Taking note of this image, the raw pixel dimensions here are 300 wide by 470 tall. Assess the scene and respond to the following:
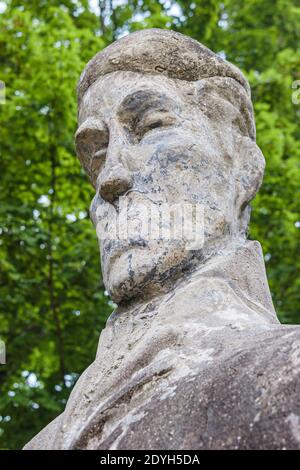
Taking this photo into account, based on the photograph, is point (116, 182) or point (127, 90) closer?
point (116, 182)

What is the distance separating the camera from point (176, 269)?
3.26m

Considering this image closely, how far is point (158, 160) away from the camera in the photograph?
3492mm

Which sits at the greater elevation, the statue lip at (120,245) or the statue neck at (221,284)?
the statue lip at (120,245)

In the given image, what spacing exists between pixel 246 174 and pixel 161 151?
0.46 m

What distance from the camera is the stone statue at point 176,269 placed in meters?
2.46

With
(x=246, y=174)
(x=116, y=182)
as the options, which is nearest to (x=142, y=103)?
(x=116, y=182)

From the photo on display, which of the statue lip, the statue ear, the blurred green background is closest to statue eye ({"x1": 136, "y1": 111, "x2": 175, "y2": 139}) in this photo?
the statue ear

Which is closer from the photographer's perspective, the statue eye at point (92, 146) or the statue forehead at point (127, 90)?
the statue forehead at point (127, 90)

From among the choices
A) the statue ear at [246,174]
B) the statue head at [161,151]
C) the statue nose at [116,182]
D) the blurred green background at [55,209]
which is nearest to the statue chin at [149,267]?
the statue head at [161,151]

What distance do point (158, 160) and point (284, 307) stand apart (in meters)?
4.30

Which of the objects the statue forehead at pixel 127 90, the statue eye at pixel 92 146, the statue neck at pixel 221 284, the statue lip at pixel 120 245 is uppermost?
the statue forehead at pixel 127 90

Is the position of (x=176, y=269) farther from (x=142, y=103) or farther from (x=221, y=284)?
(x=142, y=103)

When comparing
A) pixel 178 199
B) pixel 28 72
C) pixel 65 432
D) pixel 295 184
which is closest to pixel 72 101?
pixel 28 72

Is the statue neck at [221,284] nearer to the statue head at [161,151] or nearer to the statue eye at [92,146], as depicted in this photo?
the statue head at [161,151]
